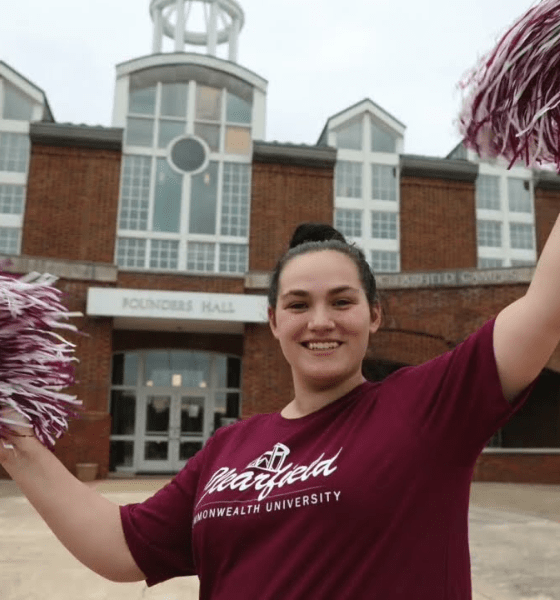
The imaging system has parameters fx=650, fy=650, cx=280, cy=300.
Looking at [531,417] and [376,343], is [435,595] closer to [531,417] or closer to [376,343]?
[376,343]

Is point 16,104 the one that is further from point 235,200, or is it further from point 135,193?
point 235,200

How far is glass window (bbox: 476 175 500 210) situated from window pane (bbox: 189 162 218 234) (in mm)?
8401

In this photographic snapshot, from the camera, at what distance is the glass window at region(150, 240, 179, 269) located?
18484 mm

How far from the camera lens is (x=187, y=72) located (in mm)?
19172

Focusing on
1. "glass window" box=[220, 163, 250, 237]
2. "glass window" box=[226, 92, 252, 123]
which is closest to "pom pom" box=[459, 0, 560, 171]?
"glass window" box=[220, 163, 250, 237]

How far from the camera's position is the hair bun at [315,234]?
1721 millimetres

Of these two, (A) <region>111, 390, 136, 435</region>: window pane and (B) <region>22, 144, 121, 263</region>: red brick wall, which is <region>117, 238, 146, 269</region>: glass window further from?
(A) <region>111, 390, 136, 435</region>: window pane

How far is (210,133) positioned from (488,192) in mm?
9044

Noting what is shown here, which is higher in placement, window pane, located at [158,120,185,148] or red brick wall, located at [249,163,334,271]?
window pane, located at [158,120,185,148]

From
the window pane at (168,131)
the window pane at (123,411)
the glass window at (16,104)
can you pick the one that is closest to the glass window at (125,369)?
the window pane at (123,411)

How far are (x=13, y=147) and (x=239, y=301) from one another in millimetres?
8770

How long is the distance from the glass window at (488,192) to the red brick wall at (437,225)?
0.52 meters

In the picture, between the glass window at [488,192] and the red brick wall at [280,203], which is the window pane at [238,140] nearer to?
the red brick wall at [280,203]

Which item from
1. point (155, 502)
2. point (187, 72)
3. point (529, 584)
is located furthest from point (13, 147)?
point (155, 502)
